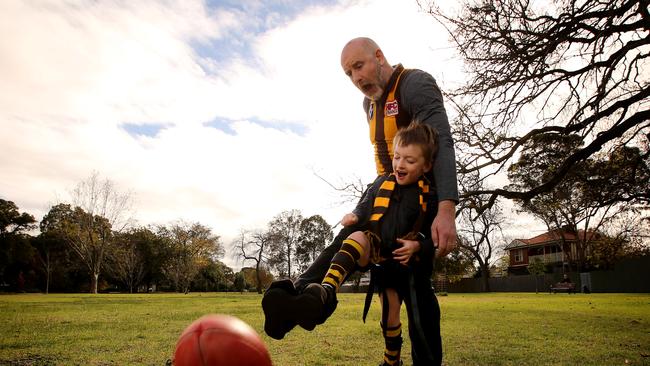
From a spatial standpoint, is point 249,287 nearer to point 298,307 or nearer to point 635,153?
point 635,153

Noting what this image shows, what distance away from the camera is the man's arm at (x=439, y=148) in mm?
2447

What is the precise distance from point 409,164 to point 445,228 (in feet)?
1.43

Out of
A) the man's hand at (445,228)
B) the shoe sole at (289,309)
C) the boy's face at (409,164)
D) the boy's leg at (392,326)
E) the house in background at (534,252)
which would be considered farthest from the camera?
the house in background at (534,252)

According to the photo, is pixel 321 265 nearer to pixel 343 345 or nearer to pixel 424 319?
pixel 424 319

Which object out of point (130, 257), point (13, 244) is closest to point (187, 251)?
point (130, 257)

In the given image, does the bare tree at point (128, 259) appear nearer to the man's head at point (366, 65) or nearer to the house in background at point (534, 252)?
the man's head at point (366, 65)

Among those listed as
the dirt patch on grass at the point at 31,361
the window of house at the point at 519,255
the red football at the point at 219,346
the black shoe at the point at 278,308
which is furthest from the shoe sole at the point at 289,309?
the window of house at the point at 519,255

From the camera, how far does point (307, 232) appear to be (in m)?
74.4

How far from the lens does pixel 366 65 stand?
2846 millimetres

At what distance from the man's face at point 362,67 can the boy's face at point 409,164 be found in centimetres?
53

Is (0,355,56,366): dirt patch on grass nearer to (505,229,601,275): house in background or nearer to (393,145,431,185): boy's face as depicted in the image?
(393,145,431,185): boy's face

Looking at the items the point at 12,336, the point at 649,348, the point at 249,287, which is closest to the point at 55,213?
the point at 249,287

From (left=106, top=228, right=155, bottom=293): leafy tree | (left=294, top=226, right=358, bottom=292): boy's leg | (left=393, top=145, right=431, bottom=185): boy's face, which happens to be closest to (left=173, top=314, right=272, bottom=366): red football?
(left=294, top=226, right=358, bottom=292): boy's leg

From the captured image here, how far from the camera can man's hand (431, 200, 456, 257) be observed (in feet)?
7.96
